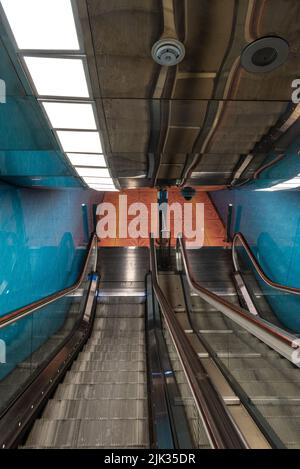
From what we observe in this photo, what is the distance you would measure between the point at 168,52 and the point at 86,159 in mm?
2467

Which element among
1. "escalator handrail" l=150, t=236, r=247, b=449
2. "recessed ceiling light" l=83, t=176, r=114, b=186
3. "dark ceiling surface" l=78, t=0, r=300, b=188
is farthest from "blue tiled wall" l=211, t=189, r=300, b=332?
"recessed ceiling light" l=83, t=176, r=114, b=186

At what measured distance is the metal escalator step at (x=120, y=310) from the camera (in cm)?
580

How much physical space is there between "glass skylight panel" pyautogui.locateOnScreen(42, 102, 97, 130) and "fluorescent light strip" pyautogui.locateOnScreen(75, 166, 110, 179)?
1574 millimetres

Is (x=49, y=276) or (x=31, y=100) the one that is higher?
(x=31, y=100)

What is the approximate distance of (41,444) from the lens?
7.43 feet

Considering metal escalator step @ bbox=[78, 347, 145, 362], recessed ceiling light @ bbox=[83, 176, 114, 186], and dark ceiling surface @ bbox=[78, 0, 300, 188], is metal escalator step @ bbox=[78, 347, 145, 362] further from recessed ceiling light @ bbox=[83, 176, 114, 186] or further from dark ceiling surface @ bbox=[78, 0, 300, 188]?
→ recessed ceiling light @ bbox=[83, 176, 114, 186]

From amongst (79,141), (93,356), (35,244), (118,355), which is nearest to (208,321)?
(118,355)

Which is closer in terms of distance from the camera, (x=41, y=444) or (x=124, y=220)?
(x=41, y=444)

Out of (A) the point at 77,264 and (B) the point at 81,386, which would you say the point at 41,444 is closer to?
(B) the point at 81,386

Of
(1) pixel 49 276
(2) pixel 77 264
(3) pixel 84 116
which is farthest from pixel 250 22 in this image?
(2) pixel 77 264

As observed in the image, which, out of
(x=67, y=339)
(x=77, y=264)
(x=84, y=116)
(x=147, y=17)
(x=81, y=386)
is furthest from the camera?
(x=77, y=264)

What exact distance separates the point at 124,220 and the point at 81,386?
8.11 metres

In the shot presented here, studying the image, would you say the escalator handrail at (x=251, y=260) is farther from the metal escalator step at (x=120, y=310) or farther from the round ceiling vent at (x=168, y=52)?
the round ceiling vent at (x=168, y=52)

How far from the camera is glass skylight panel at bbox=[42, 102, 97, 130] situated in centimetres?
250
